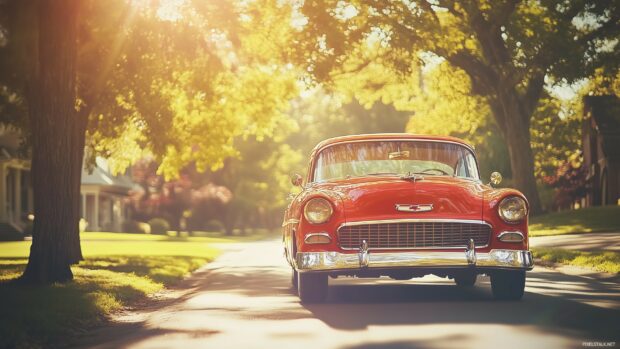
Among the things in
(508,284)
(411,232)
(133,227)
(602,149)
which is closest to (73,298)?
(411,232)

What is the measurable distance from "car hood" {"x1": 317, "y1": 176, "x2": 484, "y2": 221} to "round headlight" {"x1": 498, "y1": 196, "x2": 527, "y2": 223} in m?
0.26

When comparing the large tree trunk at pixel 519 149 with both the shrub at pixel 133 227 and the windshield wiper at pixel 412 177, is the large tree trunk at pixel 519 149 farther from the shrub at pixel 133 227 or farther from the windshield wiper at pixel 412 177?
the shrub at pixel 133 227

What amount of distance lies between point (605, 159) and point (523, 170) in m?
14.2

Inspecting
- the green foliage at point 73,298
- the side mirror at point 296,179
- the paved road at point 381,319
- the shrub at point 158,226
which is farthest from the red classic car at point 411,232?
the shrub at point 158,226

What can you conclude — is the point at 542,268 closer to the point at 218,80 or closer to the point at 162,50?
the point at 162,50

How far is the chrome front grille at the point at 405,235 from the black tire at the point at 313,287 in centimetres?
74

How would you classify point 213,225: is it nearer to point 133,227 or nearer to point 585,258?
point 133,227

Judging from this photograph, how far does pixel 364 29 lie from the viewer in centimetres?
2788

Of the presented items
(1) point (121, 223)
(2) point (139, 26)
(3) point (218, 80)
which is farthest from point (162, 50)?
(1) point (121, 223)

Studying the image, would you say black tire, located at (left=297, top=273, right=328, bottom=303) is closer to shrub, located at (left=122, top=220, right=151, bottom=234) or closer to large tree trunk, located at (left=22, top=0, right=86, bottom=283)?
large tree trunk, located at (left=22, top=0, right=86, bottom=283)

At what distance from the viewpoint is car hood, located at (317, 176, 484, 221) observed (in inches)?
427

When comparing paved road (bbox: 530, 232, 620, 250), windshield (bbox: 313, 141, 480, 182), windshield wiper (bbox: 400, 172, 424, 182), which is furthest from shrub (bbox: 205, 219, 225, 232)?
windshield wiper (bbox: 400, 172, 424, 182)

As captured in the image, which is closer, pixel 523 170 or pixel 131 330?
pixel 131 330

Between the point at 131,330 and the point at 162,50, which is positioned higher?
the point at 162,50
